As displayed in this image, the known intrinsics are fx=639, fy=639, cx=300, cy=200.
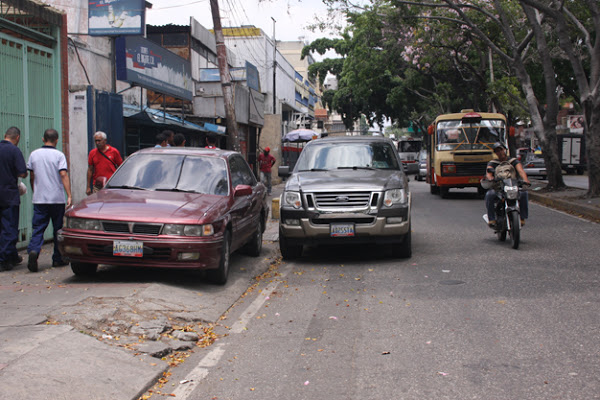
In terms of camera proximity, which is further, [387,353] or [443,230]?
[443,230]

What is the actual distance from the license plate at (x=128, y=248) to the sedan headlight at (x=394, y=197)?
12.2 ft

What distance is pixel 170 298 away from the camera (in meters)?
6.57

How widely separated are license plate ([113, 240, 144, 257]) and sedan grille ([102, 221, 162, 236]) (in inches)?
5.7

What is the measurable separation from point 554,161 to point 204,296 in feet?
55.5

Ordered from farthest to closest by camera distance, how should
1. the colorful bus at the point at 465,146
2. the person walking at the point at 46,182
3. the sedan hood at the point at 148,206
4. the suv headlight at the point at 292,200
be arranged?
the colorful bus at the point at 465,146, the suv headlight at the point at 292,200, the person walking at the point at 46,182, the sedan hood at the point at 148,206

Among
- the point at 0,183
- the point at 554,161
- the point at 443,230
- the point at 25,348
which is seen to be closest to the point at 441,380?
the point at 25,348

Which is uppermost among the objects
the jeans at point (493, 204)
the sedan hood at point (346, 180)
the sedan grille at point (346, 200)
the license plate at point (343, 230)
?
the sedan hood at point (346, 180)

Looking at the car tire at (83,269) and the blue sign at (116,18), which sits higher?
the blue sign at (116,18)

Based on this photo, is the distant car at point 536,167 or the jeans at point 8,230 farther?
the distant car at point 536,167

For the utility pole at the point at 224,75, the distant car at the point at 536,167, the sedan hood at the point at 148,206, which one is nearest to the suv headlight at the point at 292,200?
the sedan hood at the point at 148,206

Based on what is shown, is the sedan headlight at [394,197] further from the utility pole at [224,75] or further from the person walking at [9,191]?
the utility pole at [224,75]

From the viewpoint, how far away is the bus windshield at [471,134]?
21281 mm

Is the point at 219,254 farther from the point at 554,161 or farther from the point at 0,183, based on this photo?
the point at 554,161

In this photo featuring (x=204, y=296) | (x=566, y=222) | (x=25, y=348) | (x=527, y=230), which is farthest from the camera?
(x=566, y=222)
